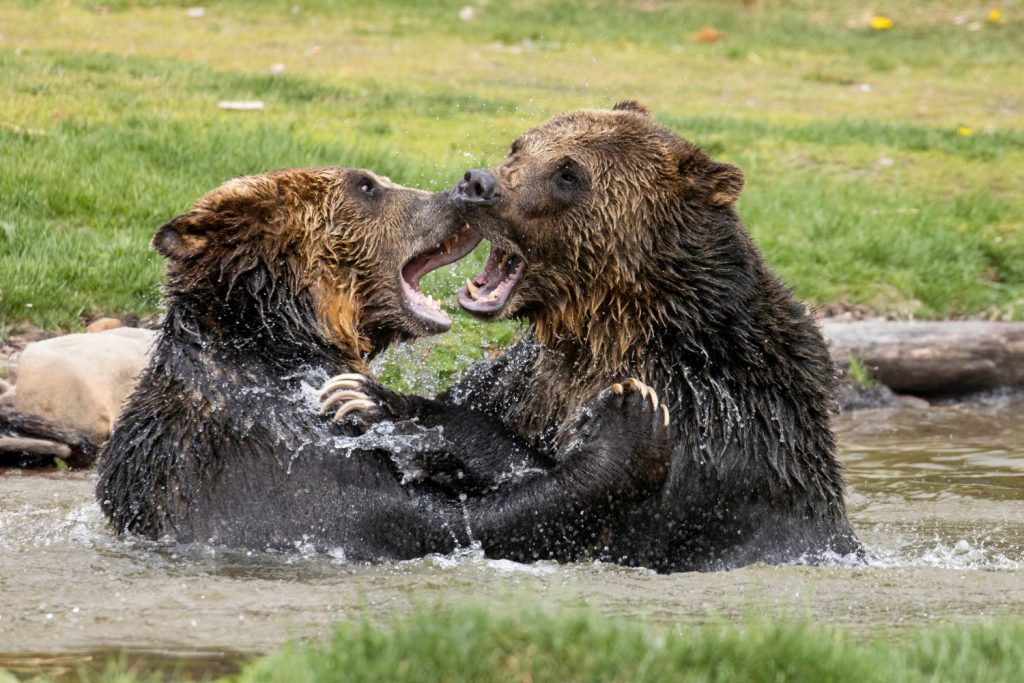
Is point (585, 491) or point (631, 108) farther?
point (631, 108)

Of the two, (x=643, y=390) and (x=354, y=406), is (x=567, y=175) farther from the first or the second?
(x=354, y=406)

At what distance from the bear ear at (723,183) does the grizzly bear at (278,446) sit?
3.07ft

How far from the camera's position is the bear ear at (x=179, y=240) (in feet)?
19.2

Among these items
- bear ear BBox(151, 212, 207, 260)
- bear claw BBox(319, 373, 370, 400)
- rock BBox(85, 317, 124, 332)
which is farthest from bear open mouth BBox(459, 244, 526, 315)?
rock BBox(85, 317, 124, 332)

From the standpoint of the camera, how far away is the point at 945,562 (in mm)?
6305

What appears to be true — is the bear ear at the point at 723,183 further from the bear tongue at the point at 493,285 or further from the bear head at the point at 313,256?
the bear head at the point at 313,256

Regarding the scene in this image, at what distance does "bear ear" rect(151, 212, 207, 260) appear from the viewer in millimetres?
5840

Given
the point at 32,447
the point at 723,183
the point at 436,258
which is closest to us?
the point at 723,183

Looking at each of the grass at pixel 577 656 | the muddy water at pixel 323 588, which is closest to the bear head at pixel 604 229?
the muddy water at pixel 323 588

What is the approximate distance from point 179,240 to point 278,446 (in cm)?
93

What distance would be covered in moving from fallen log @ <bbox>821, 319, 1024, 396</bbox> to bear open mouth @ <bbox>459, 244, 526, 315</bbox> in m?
4.61

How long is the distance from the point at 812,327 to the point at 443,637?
2.83 meters

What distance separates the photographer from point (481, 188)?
622 cm

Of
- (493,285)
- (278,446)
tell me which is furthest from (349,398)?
(493,285)
